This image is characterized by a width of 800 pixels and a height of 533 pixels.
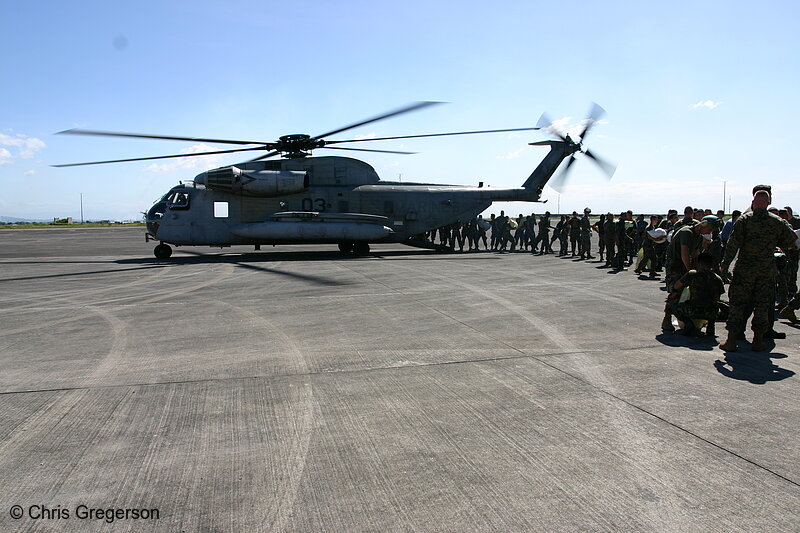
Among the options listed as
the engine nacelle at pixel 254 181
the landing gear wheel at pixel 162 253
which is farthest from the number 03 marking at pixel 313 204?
the landing gear wheel at pixel 162 253

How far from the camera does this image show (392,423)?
4148 millimetres

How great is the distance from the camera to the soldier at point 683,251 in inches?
290

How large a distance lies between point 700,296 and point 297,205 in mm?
14583

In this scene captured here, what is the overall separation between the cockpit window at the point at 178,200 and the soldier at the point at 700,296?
51.1 ft

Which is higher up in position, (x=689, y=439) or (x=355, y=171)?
(x=355, y=171)

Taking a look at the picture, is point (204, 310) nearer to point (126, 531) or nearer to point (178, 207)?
point (126, 531)

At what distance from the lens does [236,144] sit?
16.1 meters

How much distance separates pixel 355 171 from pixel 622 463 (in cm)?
1791

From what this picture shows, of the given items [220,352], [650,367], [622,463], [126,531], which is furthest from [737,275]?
[126,531]

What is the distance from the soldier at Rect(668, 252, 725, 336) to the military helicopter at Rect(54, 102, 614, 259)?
443 inches

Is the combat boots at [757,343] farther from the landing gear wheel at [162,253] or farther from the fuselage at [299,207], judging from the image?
the landing gear wheel at [162,253]

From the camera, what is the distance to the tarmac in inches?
116
